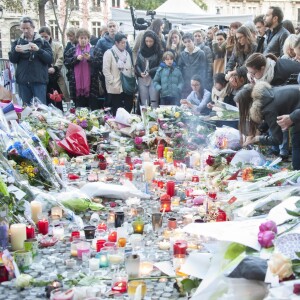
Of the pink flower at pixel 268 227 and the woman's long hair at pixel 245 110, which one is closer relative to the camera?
the pink flower at pixel 268 227

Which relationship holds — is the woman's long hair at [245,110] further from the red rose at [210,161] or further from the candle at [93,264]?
the candle at [93,264]

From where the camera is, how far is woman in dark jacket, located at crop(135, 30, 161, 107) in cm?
918

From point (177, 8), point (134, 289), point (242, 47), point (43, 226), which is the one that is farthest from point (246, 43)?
point (177, 8)

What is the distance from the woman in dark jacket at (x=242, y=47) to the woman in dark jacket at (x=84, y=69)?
283 centimetres

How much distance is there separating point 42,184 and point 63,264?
168 centimetres

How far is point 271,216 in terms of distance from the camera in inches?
122

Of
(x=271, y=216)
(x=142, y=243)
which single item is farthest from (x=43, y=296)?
(x=271, y=216)

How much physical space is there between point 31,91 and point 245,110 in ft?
14.8

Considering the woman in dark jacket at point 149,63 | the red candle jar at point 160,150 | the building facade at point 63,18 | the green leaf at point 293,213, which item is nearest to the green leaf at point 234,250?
the green leaf at point 293,213

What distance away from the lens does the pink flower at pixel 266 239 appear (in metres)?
2.62

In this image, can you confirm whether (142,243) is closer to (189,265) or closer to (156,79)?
(189,265)

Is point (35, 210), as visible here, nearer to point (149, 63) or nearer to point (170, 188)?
point (170, 188)

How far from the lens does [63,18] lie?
40.0 m

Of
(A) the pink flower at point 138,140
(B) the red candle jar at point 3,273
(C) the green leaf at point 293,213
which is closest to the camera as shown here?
(C) the green leaf at point 293,213
